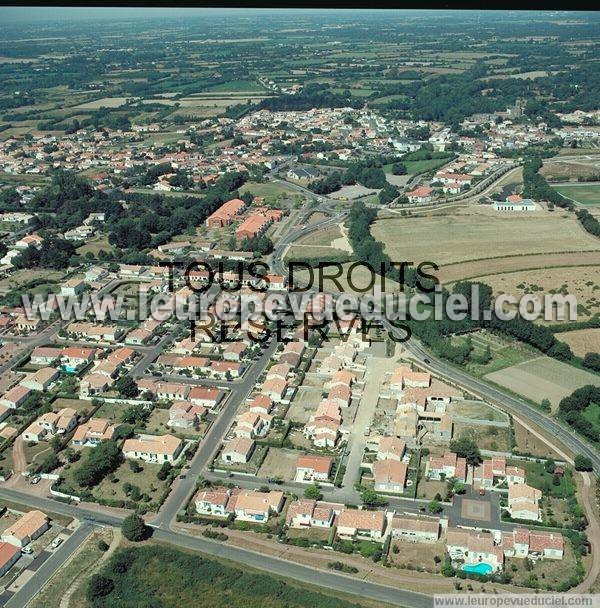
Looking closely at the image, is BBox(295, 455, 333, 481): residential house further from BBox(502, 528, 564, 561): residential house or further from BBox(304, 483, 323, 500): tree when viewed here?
BBox(502, 528, 564, 561): residential house

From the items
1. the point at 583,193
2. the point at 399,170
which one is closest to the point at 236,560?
the point at 583,193

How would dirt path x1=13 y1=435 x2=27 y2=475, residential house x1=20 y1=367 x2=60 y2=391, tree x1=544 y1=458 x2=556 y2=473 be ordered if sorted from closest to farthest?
tree x1=544 y1=458 x2=556 y2=473 → dirt path x1=13 y1=435 x2=27 y2=475 → residential house x1=20 y1=367 x2=60 y2=391

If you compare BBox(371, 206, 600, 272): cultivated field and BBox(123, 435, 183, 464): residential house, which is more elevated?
BBox(123, 435, 183, 464): residential house

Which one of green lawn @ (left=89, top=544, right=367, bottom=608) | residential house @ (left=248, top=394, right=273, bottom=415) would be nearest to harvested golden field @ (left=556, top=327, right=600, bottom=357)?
residential house @ (left=248, top=394, right=273, bottom=415)

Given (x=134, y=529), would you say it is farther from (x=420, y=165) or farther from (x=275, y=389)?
(x=420, y=165)

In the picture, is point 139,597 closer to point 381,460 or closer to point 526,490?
point 381,460

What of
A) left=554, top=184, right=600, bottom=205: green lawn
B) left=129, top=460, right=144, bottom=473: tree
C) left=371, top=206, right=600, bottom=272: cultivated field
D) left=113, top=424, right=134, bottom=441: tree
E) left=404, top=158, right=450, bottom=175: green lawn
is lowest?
left=554, top=184, right=600, bottom=205: green lawn

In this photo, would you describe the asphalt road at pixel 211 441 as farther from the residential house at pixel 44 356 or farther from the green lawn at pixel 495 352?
the green lawn at pixel 495 352
